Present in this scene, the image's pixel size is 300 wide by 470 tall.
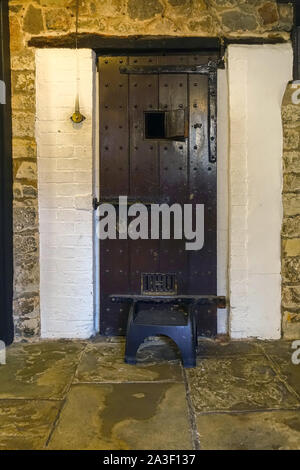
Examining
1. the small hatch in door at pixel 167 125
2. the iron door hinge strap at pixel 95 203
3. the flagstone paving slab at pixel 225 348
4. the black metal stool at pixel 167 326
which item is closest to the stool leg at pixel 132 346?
the black metal stool at pixel 167 326

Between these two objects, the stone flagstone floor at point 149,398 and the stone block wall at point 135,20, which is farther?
the stone block wall at point 135,20

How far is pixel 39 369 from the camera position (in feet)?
7.79

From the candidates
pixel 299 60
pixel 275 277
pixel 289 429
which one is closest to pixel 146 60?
pixel 299 60

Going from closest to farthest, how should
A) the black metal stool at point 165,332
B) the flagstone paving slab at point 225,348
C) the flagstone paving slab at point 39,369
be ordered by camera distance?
the flagstone paving slab at point 39,369, the black metal stool at point 165,332, the flagstone paving slab at point 225,348

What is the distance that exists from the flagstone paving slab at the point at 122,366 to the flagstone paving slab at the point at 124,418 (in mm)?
91

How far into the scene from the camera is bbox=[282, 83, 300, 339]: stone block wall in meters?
2.79

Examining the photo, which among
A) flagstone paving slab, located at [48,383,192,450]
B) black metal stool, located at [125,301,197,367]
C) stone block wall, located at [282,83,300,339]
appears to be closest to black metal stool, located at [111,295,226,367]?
black metal stool, located at [125,301,197,367]

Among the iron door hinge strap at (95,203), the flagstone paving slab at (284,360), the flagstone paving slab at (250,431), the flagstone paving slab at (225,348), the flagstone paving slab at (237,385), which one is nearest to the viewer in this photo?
the flagstone paving slab at (250,431)

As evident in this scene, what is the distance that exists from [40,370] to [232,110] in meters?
2.12

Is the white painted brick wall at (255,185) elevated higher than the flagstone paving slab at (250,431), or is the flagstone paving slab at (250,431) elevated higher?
the white painted brick wall at (255,185)

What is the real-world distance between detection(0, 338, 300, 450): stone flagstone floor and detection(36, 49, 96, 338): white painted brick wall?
11.2 inches

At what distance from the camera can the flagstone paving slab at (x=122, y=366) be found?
226 cm

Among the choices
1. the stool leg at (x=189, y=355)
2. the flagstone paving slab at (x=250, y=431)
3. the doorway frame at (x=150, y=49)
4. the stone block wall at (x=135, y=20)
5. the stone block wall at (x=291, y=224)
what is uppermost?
the stone block wall at (x=135, y=20)

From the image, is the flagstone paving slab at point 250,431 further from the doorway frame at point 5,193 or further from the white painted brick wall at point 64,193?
the doorway frame at point 5,193
